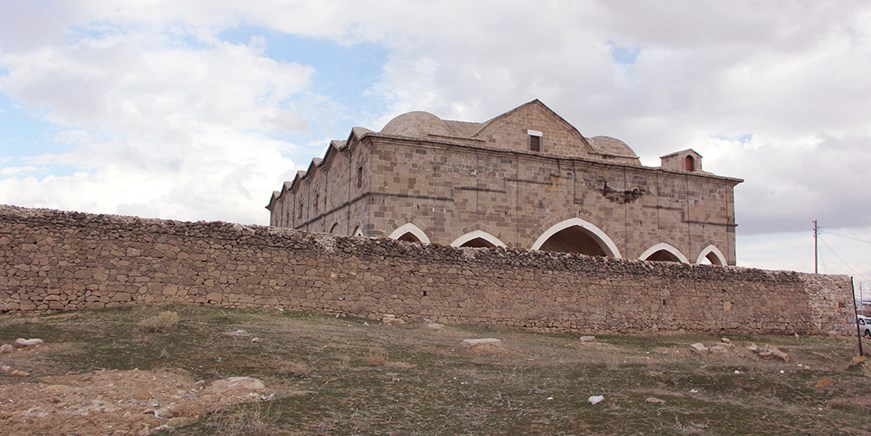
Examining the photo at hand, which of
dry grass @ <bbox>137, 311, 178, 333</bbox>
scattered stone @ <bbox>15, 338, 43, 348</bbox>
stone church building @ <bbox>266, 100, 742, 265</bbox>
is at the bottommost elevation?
scattered stone @ <bbox>15, 338, 43, 348</bbox>

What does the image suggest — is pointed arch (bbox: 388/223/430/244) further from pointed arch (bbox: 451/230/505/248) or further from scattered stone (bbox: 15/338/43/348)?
scattered stone (bbox: 15/338/43/348)

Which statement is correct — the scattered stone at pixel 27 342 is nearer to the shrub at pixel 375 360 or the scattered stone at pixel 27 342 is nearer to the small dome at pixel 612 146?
the shrub at pixel 375 360

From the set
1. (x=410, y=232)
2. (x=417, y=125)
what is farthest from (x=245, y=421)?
(x=417, y=125)

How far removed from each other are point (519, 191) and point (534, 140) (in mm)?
3020

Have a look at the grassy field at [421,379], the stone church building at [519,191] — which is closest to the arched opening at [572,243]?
the stone church building at [519,191]

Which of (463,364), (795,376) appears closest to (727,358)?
(795,376)

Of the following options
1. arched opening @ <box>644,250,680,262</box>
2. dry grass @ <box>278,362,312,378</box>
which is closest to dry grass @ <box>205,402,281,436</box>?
dry grass @ <box>278,362,312,378</box>

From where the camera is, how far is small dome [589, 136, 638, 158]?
26156 mm

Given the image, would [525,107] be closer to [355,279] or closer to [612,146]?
[612,146]

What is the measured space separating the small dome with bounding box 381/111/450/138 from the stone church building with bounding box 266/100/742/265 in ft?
0.16

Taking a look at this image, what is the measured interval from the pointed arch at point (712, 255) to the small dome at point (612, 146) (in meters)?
4.67

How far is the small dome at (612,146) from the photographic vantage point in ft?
85.8

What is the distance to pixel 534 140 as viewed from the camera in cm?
2342

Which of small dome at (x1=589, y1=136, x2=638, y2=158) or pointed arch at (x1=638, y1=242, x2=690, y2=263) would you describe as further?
small dome at (x1=589, y1=136, x2=638, y2=158)
